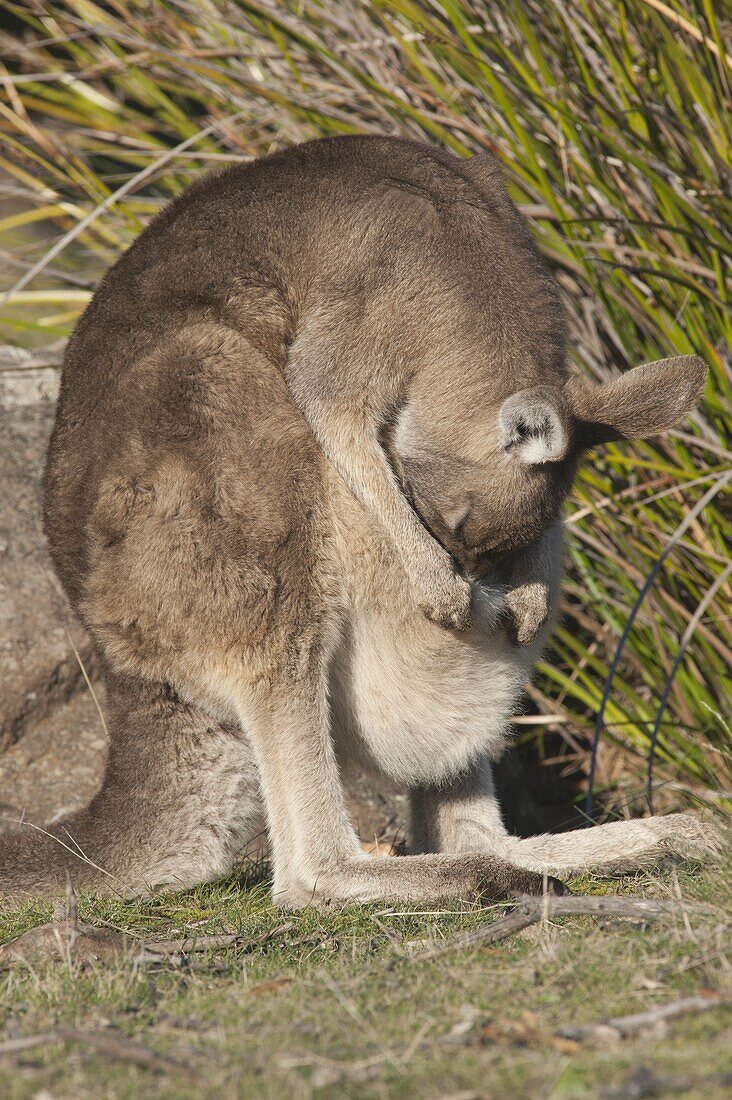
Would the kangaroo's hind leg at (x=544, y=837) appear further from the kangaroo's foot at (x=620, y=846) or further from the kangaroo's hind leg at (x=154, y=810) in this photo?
the kangaroo's hind leg at (x=154, y=810)

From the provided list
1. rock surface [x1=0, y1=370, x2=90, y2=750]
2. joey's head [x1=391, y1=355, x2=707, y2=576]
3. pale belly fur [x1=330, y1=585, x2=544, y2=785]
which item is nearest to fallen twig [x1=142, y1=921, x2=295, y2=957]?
pale belly fur [x1=330, y1=585, x2=544, y2=785]

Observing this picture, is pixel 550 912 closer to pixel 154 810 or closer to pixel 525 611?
pixel 525 611

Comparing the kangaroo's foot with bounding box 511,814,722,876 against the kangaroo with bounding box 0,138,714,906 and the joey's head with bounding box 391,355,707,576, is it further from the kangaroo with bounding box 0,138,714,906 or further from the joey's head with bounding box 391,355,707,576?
the joey's head with bounding box 391,355,707,576

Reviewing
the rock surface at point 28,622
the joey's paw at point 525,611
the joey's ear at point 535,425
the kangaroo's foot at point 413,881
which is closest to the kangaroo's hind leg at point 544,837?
the kangaroo's foot at point 413,881

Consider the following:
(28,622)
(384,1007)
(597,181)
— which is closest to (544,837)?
(384,1007)

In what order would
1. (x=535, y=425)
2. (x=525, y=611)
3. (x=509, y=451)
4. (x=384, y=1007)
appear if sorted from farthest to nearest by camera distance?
(x=525, y=611), (x=509, y=451), (x=535, y=425), (x=384, y=1007)

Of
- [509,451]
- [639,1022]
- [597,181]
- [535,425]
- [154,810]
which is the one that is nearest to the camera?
[639,1022]

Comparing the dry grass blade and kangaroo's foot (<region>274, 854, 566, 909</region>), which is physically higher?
the dry grass blade

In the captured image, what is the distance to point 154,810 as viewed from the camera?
3217 mm

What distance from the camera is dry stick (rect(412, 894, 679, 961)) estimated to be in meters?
2.52

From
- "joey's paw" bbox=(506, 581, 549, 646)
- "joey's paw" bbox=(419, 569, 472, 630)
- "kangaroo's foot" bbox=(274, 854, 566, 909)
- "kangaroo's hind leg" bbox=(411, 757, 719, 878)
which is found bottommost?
"kangaroo's hind leg" bbox=(411, 757, 719, 878)

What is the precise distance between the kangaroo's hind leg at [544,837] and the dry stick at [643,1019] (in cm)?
96

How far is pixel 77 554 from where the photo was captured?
3.30 m

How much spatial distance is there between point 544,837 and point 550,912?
745 millimetres
